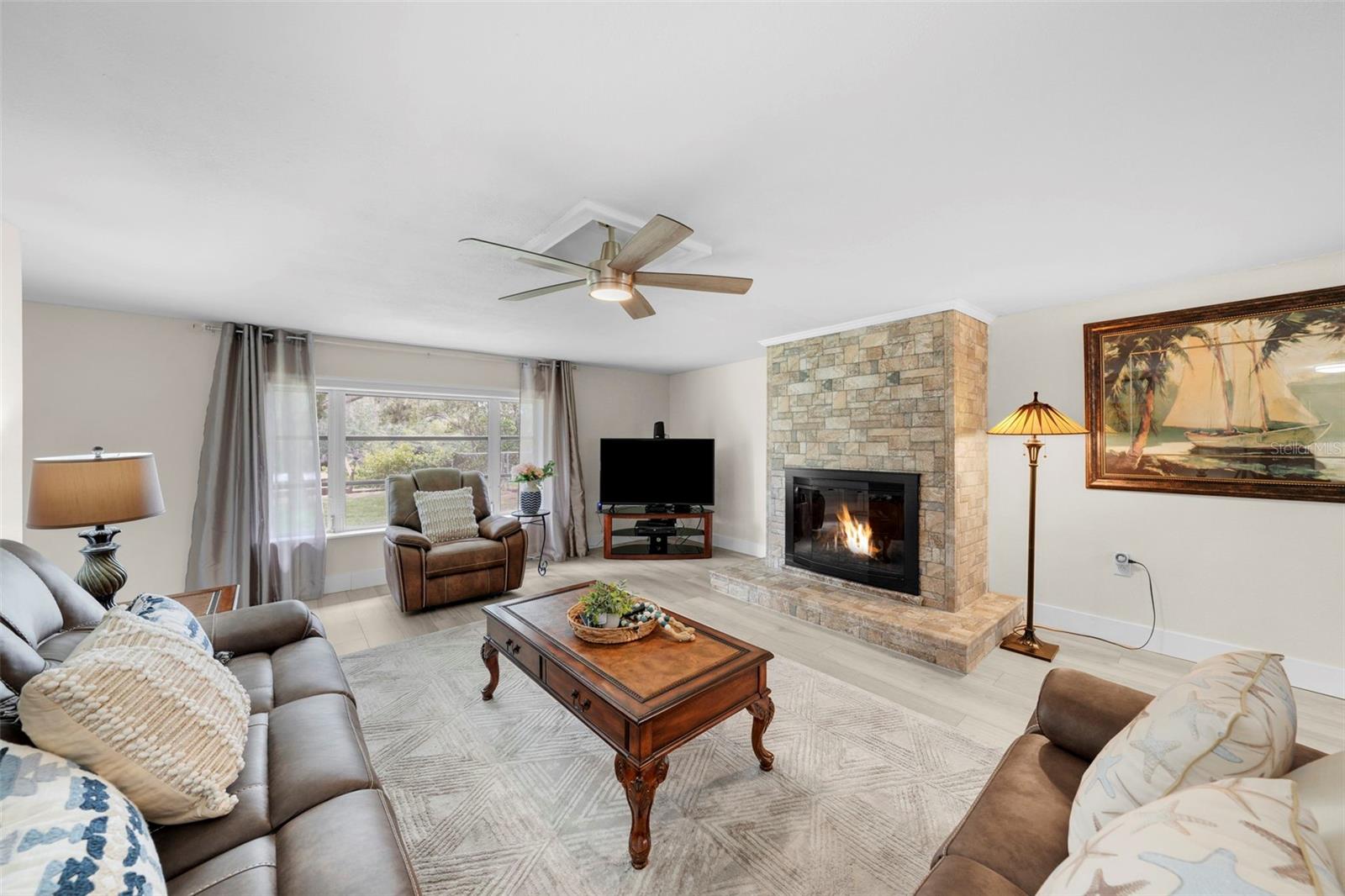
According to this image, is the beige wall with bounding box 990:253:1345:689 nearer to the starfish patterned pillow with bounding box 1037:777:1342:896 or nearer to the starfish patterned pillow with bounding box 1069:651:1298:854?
the starfish patterned pillow with bounding box 1069:651:1298:854

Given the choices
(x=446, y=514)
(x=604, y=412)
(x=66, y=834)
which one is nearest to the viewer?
(x=66, y=834)

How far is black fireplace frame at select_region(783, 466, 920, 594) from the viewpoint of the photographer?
11.2 feet

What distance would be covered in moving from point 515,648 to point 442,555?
1.95 meters

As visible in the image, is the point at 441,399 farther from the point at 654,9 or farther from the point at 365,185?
the point at 654,9

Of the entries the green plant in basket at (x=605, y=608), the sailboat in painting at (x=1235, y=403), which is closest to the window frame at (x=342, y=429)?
the green plant in basket at (x=605, y=608)

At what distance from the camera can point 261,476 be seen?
3.89 meters

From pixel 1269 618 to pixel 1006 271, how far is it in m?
2.38

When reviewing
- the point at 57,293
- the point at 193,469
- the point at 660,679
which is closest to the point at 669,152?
the point at 660,679

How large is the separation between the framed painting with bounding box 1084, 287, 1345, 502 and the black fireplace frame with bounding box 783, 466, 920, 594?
1.13m

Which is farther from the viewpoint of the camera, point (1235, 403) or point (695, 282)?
point (1235, 403)

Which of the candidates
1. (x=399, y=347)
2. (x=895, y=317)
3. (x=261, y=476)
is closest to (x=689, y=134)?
(x=895, y=317)

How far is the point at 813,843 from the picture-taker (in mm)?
1635

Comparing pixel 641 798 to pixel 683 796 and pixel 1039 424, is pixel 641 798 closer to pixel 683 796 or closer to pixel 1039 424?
pixel 683 796

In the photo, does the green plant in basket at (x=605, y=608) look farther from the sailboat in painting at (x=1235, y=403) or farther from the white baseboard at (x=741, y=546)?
the white baseboard at (x=741, y=546)
